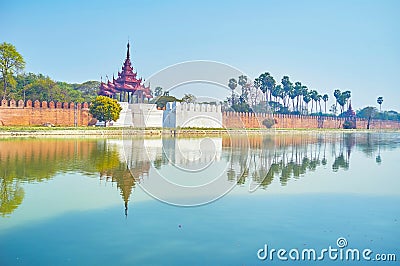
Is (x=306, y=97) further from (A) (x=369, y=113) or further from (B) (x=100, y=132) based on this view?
(B) (x=100, y=132)

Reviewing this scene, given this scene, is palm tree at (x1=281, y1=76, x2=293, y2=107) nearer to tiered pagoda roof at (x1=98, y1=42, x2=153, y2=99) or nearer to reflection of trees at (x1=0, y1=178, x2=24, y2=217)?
tiered pagoda roof at (x1=98, y1=42, x2=153, y2=99)

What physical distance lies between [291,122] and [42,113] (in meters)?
31.0

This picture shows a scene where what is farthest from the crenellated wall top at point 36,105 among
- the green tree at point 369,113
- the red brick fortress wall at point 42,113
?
the green tree at point 369,113

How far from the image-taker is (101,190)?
7.37 metres

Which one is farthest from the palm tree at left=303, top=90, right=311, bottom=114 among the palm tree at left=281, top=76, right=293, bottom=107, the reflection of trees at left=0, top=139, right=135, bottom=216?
the reflection of trees at left=0, top=139, right=135, bottom=216

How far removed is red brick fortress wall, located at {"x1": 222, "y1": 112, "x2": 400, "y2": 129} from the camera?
40.8 m

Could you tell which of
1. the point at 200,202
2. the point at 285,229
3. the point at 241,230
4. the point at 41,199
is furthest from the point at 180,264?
the point at 41,199

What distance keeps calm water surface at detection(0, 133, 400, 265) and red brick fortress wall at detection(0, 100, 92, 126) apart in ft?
68.1

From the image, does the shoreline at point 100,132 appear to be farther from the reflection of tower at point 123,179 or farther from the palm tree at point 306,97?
the palm tree at point 306,97

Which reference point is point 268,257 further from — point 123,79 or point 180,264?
point 123,79

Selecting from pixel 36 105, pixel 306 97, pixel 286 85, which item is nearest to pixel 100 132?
pixel 36 105

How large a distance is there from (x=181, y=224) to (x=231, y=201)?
1.65 metres

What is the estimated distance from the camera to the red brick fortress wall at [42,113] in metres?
29.1

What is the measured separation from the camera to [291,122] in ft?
167
